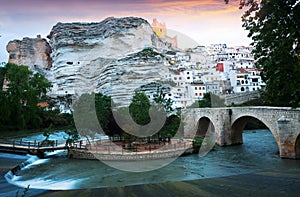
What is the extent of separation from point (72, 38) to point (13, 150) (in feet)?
175

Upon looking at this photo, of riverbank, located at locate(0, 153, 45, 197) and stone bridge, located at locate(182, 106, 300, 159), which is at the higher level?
stone bridge, located at locate(182, 106, 300, 159)

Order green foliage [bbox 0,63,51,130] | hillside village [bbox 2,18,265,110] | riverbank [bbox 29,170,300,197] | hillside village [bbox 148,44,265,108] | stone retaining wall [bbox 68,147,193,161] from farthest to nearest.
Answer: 1. hillside village [bbox 2,18,265,110]
2. hillside village [bbox 148,44,265,108]
3. green foliage [bbox 0,63,51,130]
4. stone retaining wall [bbox 68,147,193,161]
5. riverbank [bbox 29,170,300,197]

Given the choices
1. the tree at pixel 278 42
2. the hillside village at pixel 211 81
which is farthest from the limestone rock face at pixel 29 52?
the tree at pixel 278 42

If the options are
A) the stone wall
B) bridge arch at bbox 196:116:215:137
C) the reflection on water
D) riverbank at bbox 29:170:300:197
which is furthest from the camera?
the stone wall

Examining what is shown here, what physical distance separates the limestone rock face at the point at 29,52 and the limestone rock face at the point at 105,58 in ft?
20.1

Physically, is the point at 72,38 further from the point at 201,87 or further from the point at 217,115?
the point at 217,115

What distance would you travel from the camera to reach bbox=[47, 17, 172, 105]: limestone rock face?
5441 cm

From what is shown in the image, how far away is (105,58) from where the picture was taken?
208 feet

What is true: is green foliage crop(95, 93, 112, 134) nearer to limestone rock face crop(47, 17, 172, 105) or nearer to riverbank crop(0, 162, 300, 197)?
riverbank crop(0, 162, 300, 197)

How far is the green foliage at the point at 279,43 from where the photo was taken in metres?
6.68

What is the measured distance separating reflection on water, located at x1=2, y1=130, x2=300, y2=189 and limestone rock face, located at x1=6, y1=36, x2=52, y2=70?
6194 cm

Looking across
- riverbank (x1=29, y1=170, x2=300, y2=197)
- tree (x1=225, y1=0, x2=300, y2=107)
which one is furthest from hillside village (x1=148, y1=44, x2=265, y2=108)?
tree (x1=225, y1=0, x2=300, y2=107)

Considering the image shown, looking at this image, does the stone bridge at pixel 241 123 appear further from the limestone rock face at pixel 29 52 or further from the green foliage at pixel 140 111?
the limestone rock face at pixel 29 52

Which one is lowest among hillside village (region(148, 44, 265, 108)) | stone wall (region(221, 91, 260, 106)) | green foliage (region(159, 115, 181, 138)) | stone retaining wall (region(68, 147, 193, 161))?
stone retaining wall (region(68, 147, 193, 161))
